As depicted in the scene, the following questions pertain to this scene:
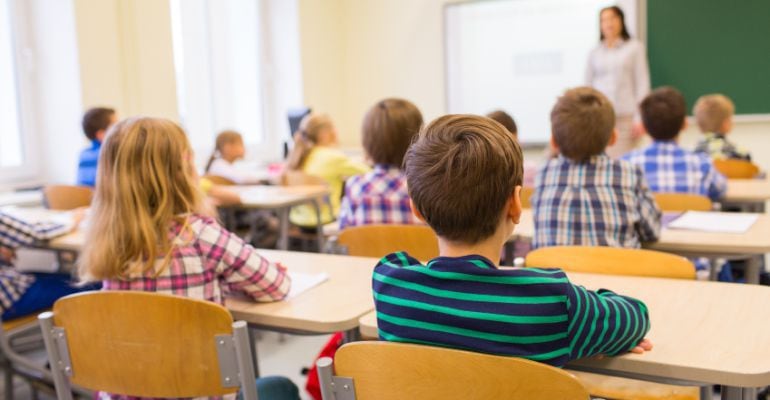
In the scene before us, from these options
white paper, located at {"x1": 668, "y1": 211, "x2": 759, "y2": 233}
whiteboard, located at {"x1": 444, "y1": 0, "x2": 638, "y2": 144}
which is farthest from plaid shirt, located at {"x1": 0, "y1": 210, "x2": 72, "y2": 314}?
whiteboard, located at {"x1": 444, "y1": 0, "x2": 638, "y2": 144}

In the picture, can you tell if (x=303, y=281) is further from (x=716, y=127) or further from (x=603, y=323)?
(x=716, y=127)

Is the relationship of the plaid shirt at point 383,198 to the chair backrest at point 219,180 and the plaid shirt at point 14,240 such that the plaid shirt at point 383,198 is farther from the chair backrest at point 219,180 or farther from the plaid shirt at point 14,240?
the chair backrest at point 219,180

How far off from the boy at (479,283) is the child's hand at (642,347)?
0.12ft

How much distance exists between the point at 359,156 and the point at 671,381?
5.31 metres

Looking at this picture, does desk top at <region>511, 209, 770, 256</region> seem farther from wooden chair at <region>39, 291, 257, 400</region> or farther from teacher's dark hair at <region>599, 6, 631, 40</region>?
teacher's dark hair at <region>599, 6, 631, 40</region>

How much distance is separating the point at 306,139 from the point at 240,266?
9.72 feet

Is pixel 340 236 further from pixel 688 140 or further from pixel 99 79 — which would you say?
pixel 688 140

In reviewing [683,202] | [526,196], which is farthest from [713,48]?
[683,202]

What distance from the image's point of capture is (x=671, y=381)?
124 cm

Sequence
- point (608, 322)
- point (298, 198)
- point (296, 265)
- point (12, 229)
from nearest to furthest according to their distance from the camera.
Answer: point (608, 322)
point (296, 265)
point (12, 229)
point (298, 198)

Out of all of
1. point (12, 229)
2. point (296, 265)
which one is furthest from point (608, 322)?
point (12, 229)

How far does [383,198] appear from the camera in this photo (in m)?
2.62

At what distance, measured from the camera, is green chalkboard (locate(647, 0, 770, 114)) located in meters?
5.22

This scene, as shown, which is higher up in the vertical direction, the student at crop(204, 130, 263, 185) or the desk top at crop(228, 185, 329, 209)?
the student at crop(204, 130, 263, 185)
